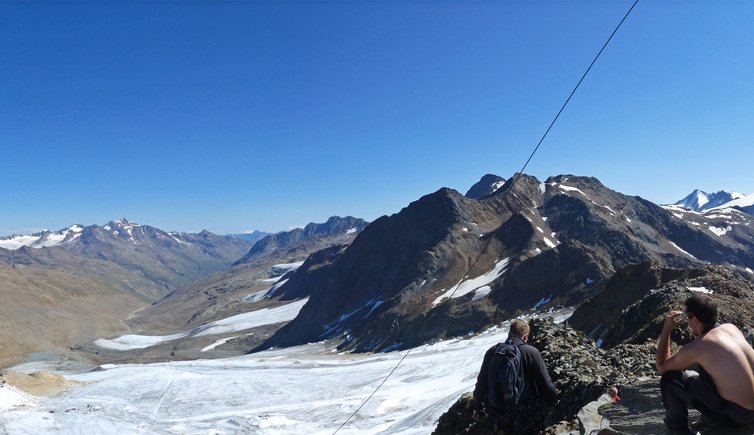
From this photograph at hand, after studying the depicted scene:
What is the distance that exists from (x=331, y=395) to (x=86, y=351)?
186000 mm

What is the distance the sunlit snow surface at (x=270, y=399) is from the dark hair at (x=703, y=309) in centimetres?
2178

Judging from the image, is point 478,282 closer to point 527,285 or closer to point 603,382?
point 527,285

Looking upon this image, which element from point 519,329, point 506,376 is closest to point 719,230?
point 519,329

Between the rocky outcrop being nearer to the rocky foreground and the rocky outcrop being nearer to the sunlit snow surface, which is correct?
the rocky foreground

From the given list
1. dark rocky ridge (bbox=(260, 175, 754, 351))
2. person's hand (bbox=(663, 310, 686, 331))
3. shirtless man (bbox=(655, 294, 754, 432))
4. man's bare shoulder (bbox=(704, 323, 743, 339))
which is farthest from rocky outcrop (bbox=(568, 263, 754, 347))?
dark rocky ridge (bbox=(260, 175, 754, 351))

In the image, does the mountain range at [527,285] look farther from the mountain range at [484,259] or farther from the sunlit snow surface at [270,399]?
the sunlit snow surface at [270,399]

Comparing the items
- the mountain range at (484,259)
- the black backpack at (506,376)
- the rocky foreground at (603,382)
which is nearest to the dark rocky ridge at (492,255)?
the mountain range at (484,259)

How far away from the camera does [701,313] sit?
6.41 meters

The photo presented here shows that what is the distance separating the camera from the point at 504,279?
90.8 meters

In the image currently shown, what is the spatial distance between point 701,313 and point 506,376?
3.40 meters

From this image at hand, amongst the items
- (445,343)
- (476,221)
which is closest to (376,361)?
(445,343)

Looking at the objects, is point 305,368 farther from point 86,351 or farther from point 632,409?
point 86,351

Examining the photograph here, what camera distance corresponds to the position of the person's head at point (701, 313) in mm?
6328

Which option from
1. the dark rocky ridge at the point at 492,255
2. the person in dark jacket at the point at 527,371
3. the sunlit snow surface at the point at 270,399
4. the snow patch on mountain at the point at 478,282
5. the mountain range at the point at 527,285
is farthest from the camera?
the snow patch on mountain at the point at 478,282
